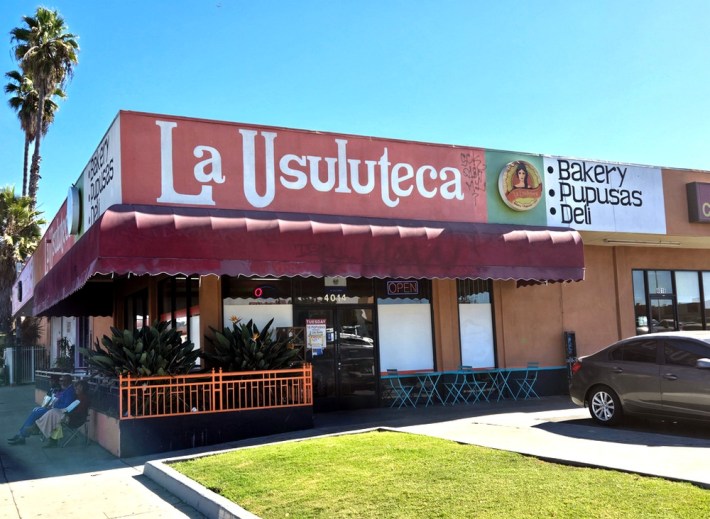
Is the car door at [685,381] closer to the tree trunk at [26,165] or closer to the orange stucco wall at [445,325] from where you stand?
the orange stucco wall at [445,325]

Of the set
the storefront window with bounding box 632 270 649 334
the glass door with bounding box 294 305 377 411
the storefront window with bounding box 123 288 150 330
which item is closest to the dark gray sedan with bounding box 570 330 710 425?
the glass door with bounding box 294 305 377 411

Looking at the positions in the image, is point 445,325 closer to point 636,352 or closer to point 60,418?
point 636,352

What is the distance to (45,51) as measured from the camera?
107 ft

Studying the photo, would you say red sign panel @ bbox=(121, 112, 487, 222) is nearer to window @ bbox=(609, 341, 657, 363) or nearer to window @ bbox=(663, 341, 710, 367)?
window @ bbox=(609, 341, 657, 363)

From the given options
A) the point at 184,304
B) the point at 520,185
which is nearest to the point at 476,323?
the point at 520,185

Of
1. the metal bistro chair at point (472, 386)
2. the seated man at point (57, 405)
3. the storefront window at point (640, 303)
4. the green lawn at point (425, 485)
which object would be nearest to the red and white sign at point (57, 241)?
the seated man at point (57, 405)

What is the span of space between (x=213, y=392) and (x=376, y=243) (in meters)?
3.87

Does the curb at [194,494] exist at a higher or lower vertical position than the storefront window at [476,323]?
lower

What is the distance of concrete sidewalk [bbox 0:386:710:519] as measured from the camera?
7.17 meters

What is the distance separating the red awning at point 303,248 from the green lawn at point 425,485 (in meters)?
3.24

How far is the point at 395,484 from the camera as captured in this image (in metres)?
6.83

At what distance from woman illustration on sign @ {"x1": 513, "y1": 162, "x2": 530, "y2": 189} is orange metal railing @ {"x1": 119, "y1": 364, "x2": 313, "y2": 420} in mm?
6473

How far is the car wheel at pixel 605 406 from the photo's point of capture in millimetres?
10586

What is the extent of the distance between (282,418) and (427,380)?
14.3 feet
